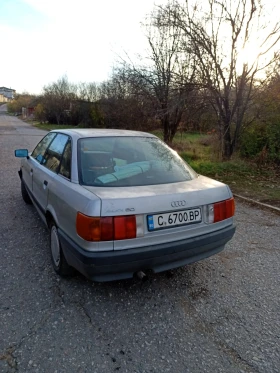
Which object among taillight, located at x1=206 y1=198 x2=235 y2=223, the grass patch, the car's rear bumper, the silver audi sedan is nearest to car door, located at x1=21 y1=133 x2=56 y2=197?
the silver audi sedan

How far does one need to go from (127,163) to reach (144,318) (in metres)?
1.53

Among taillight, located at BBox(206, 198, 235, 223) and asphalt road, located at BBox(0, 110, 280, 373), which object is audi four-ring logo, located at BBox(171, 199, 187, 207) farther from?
asphalt road, located at BBox(0, 110, 280, 373)

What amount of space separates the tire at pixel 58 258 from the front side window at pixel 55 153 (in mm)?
723

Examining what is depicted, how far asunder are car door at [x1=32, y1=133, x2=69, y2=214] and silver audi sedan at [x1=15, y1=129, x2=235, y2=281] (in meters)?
0.02

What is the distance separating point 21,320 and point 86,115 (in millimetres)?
28389

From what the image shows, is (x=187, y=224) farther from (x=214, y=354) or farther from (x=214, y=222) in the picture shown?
(x=214, y=354)

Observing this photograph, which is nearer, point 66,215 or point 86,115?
point 66,215

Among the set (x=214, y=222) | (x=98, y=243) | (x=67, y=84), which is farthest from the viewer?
(x=67, y=84)

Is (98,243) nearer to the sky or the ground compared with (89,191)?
nearer to the ground

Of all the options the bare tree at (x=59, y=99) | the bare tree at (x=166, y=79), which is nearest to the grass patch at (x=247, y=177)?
the bare tree at (x=166, y=79)

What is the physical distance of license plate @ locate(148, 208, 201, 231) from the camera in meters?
2.22

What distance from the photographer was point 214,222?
259cm

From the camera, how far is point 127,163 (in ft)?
9.58

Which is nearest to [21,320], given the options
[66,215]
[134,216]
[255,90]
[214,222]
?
[66,215]
